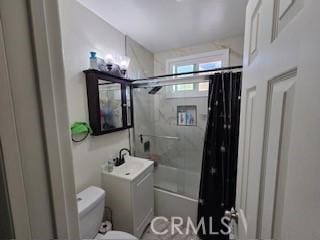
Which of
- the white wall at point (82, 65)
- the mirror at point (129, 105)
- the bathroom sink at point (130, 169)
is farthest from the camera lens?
the mirror at point (129, 105)

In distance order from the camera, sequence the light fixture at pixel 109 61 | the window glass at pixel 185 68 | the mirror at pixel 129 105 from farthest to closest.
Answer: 1. the window glass at pixel 185 68
2. the mirror at pixel 129 105
3. the light fixture at pixel 109 61

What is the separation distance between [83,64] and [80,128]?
2.10ft

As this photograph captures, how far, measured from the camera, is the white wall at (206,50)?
216 cm

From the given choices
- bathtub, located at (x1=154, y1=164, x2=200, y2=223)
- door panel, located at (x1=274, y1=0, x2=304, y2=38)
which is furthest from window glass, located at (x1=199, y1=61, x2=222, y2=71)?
door panel, located at (x1=274, y1=0, x2=304, y2=38)

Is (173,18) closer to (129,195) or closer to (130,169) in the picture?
(130,169)

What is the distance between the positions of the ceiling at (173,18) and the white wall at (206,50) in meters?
0.09

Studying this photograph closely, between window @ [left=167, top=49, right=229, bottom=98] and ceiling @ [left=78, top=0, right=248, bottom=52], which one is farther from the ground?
ceiling @ [left=78, top=0, right=248, bottom=52]

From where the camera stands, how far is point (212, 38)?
2223 millimetres

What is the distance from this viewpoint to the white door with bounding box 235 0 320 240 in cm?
26

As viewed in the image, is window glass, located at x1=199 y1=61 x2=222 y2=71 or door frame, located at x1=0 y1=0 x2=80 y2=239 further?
window glass, located at x1=199 y1=61 x2=222 y2=71

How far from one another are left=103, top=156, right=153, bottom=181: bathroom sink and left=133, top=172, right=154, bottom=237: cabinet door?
9cm

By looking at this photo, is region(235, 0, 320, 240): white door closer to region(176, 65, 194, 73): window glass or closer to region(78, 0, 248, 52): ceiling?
region(78, 0, 248, 52): ceiling

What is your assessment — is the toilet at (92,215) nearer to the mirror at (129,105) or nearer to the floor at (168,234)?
the floor at (168,234)

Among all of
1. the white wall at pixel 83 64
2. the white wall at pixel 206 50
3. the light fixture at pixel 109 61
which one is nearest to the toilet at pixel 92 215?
the white wall at pixel 83 64
